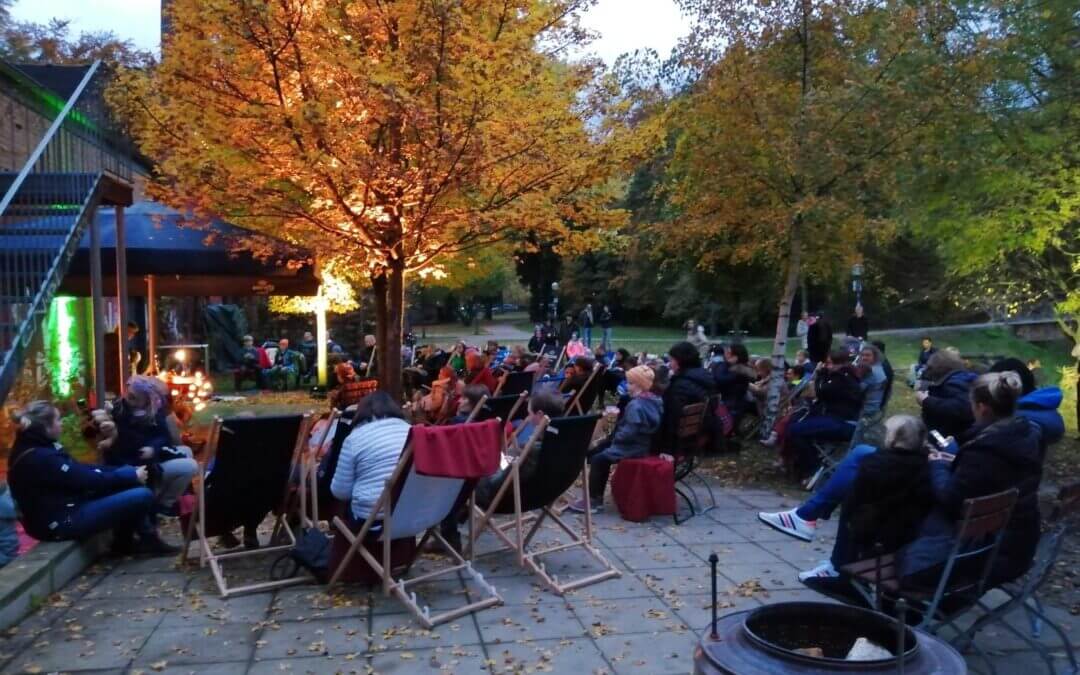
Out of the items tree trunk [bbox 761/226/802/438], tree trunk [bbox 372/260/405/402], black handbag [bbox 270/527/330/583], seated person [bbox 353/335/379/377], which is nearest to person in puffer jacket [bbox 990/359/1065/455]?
tree trunk [bbox 761/226/802/438]

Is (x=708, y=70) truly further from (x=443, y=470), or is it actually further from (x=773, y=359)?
(x=443, y=470)

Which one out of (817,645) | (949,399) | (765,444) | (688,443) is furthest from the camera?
(765,444)

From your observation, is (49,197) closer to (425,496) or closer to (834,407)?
(425,496)

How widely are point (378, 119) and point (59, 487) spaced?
4497 millimetres

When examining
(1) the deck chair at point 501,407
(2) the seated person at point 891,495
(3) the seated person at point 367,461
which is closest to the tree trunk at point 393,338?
(1) the deck chair at point 501,407

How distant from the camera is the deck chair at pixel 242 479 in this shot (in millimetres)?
4887

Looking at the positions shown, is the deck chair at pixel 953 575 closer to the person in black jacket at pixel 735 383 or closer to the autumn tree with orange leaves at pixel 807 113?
the autumn tree with orange leaves at pixel 807 113

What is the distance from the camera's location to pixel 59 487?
4883mm

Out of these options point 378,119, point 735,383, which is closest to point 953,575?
point 735,383

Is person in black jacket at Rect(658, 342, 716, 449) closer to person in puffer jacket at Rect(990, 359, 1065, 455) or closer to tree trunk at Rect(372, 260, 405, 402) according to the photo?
person in puffer jacket at Rect(990, 359, 1065, 455)

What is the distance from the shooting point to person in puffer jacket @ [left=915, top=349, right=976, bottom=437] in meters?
6.19

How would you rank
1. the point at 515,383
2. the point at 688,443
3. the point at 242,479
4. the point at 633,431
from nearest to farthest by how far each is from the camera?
the point at 242,479 < the point at 633,431 < the point at 688,443 < the point at 515,383

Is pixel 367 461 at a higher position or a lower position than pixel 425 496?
higher

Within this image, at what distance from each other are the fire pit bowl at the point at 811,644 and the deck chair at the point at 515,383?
7076 millimetres
